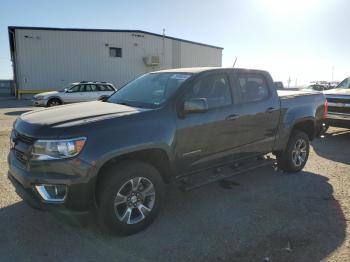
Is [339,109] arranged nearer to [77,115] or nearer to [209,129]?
[209,129]

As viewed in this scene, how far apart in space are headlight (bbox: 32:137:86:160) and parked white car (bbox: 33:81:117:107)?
14.6 metres

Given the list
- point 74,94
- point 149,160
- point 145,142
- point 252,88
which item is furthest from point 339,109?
point 74,94

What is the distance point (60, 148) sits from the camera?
3391 mm

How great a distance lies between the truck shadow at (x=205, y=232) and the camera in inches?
138

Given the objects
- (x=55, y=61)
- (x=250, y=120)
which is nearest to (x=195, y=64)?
(x=55, y=61)

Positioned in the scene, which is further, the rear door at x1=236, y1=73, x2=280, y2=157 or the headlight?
the rear door at x1=236, y1=73, x2=280, y2=157

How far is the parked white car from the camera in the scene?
1734cm

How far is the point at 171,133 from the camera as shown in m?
4.05

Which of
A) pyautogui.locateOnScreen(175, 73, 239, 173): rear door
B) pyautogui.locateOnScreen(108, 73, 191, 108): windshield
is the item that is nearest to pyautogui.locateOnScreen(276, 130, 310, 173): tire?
pyautogui.locateOnScreen(175, 73, 239, 173): rear door

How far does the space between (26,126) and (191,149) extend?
6.34 feet

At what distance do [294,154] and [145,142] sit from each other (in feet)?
11.5

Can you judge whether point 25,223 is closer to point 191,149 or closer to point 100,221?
point 100,221

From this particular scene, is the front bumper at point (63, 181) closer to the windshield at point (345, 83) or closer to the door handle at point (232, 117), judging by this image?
the door handle at point (232, 117)

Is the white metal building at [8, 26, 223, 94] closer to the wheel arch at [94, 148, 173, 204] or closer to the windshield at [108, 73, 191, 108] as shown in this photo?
the windshield at [108, 73, 191, 108]
